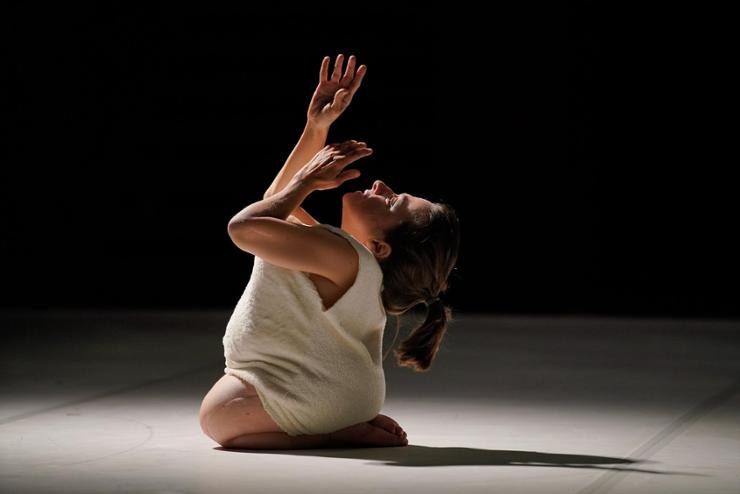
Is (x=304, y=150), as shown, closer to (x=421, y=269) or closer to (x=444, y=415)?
(x=421, y=269)

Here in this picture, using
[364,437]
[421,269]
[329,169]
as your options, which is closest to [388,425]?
[364,437]

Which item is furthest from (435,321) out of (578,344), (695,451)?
(578,344)

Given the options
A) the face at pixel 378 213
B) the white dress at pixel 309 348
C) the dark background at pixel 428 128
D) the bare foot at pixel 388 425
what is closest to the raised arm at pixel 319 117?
the face at pixel 378 213

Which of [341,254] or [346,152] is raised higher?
[346,152]

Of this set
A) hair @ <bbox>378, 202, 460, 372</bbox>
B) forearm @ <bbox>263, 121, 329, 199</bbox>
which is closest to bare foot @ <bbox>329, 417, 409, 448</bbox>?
hair @ <bbox>378, 202, 460, 372</bbox>

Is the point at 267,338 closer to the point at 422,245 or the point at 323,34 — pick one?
the point at 422,245

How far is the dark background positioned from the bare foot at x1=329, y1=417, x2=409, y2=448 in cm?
347

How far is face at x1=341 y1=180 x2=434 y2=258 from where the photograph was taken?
2844 mm

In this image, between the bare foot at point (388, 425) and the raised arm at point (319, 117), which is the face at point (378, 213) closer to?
the raised arm at point (319, 117)

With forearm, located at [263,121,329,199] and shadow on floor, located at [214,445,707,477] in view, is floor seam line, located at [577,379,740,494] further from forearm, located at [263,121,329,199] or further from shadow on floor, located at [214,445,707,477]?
forearm, located at [263,121,329,199]

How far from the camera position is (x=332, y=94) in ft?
10.1

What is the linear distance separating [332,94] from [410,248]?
0.45m

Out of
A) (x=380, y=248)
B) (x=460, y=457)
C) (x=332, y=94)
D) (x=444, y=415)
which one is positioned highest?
(x=332, y=94)

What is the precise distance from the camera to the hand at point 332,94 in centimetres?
304
